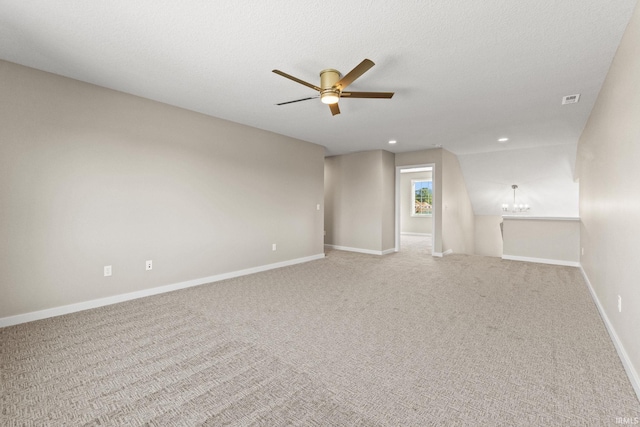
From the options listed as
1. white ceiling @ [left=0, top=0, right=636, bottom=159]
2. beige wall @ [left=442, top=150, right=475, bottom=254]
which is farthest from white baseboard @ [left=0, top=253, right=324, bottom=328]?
beige wall @ [left=442, top=150, right=475, bottom=254]

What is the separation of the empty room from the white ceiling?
0.02m

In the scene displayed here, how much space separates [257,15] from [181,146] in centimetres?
251

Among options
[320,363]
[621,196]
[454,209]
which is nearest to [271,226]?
[320,363]

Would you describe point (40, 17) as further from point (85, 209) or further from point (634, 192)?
point (634, 192)

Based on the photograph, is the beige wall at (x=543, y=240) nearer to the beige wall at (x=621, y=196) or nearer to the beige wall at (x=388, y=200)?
the beige wall at (x=388, y=200)

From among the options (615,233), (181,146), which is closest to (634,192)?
(615,233)

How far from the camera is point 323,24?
7.07 ft

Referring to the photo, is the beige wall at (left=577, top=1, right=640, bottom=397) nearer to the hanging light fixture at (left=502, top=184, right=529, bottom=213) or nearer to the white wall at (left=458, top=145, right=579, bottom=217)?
the white wall at (left=458, top=145, right=579, bottom=217)

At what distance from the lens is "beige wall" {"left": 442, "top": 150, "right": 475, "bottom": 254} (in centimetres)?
672

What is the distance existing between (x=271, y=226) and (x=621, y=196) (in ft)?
14.7

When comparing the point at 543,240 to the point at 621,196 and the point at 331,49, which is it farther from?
the point at 331,49

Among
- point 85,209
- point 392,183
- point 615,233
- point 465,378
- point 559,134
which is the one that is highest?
point 559,134

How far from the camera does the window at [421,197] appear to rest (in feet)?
35.6

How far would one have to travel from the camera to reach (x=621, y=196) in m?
2.25
